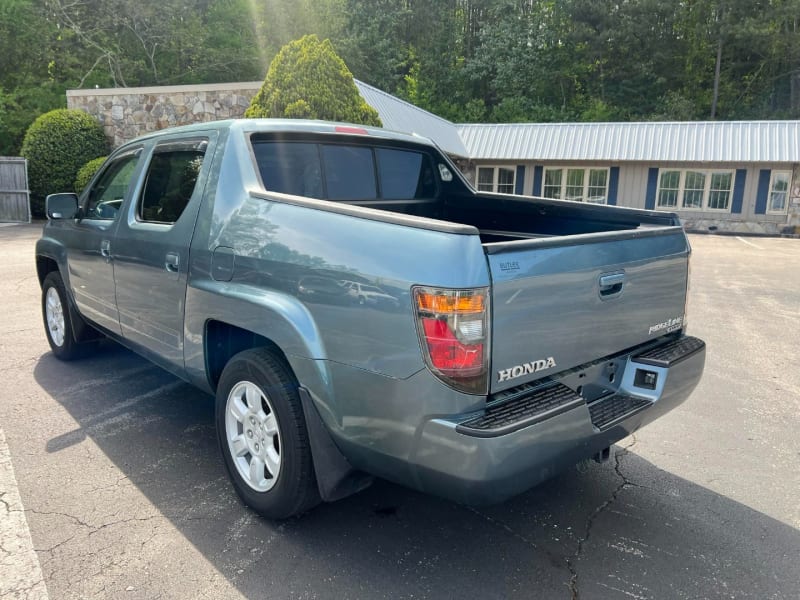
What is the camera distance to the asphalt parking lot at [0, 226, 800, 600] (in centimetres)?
262

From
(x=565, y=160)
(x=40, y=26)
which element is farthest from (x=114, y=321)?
(x=40, y=26)

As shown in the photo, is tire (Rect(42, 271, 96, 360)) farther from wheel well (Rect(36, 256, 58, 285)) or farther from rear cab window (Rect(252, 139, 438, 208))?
rear cab window (Rect(252, 139, 438, 208))

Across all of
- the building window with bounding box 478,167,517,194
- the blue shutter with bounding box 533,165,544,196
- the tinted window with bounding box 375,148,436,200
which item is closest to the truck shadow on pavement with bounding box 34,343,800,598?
the tinted window with bounding box 375,148,436,200

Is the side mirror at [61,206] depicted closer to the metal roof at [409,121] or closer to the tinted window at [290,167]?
the tinted window at [290,167]

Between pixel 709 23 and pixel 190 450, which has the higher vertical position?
pixel 709 23

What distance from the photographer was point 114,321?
431 centimetres

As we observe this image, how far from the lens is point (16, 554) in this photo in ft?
9.08

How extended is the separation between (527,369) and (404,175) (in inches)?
91.6

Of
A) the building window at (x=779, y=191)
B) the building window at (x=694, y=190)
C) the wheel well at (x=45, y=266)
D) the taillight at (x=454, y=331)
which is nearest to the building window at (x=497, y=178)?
the building window at (x=694, y=190)

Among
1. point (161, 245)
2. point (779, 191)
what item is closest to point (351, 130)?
point (161, 245)

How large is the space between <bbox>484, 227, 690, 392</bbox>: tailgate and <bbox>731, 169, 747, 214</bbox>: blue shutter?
23694 millimetres

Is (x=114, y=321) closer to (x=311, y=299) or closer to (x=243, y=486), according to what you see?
(x=243, y=486)

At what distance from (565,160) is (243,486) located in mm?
24868

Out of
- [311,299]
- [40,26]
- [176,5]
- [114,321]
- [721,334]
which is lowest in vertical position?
[721,334]
